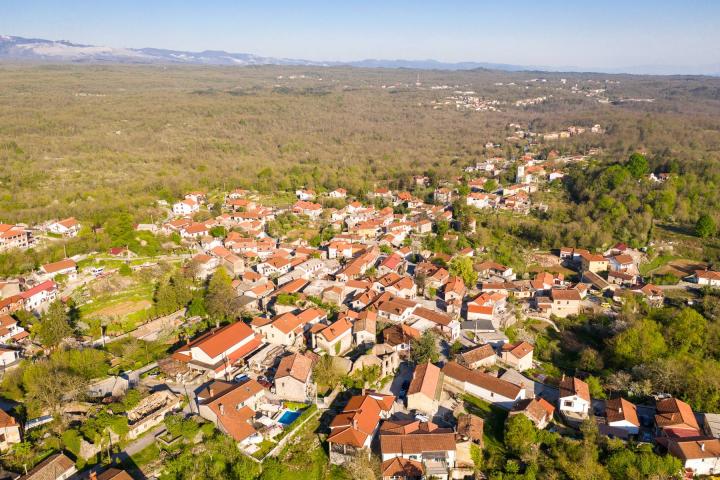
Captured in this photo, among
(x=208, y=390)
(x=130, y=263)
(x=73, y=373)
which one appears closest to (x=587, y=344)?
(x=208, y=390)

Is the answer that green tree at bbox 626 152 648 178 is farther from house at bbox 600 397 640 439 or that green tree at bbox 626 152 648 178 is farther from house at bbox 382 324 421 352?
house at bbox 382 324 421 352

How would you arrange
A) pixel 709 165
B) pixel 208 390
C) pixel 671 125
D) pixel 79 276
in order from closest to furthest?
pixel 208 390
pixel 79 276
pixel 709 165
pixel 671 125

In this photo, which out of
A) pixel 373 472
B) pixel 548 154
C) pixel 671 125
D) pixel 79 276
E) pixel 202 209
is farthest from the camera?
pixel 671 125

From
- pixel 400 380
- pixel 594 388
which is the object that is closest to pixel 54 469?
pixel 400 380

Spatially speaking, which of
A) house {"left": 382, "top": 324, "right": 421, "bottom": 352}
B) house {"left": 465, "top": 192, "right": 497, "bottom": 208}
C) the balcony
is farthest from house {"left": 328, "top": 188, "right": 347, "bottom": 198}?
the balcony

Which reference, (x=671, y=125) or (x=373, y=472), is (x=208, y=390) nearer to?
(x=373, y=472)

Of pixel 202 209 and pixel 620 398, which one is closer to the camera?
pixel 620 398
